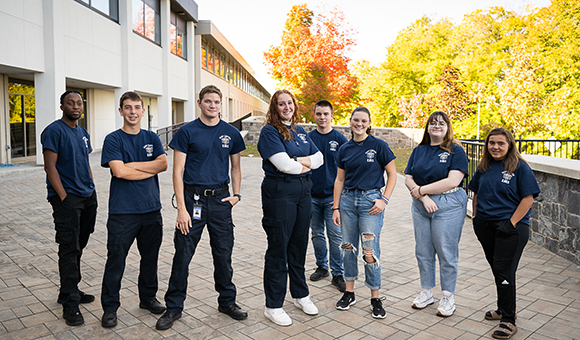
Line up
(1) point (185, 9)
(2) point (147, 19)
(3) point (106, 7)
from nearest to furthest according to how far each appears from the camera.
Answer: (3) point (106, 7)
(2) point (147, 19)
(1) point (185, 9)

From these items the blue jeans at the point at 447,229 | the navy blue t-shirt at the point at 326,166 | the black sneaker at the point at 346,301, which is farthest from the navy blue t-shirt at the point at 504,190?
the navy blue t-shirt at the point at 326,166

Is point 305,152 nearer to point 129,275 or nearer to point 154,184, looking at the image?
point 154,184

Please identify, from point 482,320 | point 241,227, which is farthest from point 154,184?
point 241,227

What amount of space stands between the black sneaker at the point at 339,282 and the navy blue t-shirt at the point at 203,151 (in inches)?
71.0

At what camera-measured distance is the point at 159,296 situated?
4633mm

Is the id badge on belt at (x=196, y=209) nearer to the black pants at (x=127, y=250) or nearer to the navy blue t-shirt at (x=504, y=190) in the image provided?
the black pants at (x=127, y=250)

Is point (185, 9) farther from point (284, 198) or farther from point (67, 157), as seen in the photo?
point (284, 198)

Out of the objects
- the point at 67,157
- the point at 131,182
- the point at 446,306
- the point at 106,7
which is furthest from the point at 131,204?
the point at 106,7

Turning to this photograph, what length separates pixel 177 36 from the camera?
27766mm

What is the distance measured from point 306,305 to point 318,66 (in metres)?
23.1

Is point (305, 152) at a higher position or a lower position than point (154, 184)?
higher

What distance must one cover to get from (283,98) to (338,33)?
81.3 feet

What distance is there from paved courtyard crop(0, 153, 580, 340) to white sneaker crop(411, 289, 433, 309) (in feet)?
0.25

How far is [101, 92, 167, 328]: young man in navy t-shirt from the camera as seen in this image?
3936 mm
